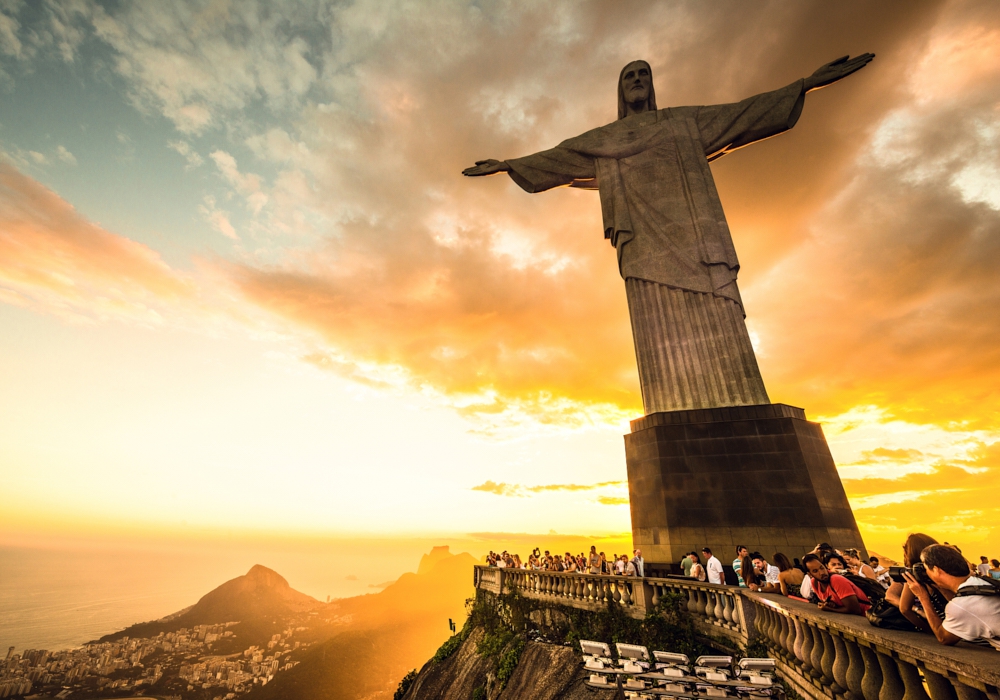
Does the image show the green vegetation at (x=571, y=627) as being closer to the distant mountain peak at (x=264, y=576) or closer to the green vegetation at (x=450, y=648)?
the green vegetation at (x=450, y=648)

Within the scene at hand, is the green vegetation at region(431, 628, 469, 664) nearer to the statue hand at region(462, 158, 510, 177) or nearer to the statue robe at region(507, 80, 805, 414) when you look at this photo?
the statue robe at region(507, 80, 805, 414)

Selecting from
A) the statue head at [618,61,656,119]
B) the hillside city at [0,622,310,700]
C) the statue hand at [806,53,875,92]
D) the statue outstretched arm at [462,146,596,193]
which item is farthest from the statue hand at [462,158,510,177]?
the hillside city at [0,622,310,700]

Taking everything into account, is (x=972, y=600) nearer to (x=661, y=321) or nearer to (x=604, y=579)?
(x=604, y=579)

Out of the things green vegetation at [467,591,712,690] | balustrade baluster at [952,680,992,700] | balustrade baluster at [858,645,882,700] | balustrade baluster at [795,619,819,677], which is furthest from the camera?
green vegetation at [467,591,712,690]

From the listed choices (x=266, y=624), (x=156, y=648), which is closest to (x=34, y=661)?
(x=156, y=648)

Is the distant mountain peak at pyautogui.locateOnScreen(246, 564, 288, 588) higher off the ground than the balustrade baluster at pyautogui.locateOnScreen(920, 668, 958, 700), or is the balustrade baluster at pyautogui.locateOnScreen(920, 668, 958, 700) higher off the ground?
the balustrade baluster at pyautogui.locateOnScreen(920, 668, 958, 700)

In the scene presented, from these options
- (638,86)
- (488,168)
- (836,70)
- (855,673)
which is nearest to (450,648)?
(855,673)
